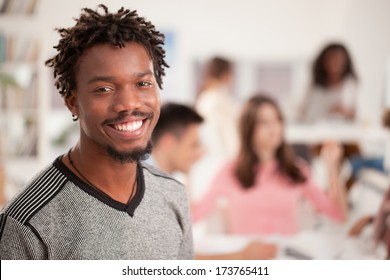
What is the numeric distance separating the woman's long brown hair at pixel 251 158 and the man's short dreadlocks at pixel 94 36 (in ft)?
4.03

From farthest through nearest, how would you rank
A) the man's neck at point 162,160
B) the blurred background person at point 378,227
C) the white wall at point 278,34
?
the white wall at point 278,34
the man's neck at point 162,160
the blurred background person at point 378,227

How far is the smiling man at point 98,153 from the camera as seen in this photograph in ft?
2.70

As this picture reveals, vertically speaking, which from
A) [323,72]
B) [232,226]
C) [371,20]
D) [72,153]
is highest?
[371,20]

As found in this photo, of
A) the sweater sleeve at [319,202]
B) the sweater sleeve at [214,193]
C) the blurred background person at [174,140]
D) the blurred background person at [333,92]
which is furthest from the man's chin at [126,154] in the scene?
the blurred background person at [333,92]

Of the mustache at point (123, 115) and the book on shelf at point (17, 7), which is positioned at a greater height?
the book on shelf at point (17, 7)

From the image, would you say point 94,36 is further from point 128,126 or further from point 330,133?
point 330,133

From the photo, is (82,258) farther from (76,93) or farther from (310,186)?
(310,186)

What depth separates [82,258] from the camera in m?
0.86

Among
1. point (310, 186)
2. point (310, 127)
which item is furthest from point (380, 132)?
point (310, 186)

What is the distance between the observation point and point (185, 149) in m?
1.83

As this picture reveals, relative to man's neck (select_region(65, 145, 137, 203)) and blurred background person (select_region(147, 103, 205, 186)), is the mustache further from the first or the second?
blurred background person (select_region(147, 103, 205, 186))

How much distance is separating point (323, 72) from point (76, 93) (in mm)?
2644

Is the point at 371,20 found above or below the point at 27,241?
above

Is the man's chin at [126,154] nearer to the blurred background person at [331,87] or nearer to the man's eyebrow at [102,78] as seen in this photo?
Result: the man's eyebrow at [102,78]
